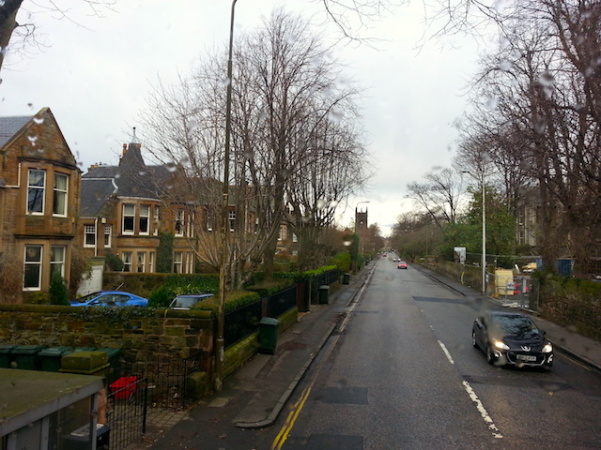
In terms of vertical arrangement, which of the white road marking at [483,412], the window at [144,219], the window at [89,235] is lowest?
the white road marking at [483,412]

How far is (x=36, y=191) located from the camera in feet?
71.2

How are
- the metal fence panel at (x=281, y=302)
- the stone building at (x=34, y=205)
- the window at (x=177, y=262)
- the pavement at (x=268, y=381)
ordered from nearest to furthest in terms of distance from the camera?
the pavement at (x=268, y=381)
the metal fence panel at (x=281, y=302)
the stone building at (x=34, y=205)
the window at (x=177, y=262)

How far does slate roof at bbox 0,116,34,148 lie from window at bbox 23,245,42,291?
4.86m

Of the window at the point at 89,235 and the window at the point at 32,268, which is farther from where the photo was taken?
the window at the point at 89,235

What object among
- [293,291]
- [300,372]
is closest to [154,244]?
[293,291]

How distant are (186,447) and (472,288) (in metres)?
37.0

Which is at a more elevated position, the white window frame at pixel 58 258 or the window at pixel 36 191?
the window at pixel 36 191

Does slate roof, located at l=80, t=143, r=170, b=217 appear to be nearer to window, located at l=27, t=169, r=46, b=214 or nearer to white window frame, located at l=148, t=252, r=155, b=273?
white window frame, located at l=148, t=252, r=155, b=273

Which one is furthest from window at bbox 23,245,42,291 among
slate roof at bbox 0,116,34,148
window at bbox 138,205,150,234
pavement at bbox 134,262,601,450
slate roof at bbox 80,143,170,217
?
window at bbox 138,205,150,234

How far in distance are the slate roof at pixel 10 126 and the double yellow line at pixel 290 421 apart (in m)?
18.6

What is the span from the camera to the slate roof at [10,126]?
71.3ft

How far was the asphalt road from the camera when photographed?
301 inches

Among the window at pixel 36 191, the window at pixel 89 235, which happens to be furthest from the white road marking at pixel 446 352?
the window at pixel 89 235

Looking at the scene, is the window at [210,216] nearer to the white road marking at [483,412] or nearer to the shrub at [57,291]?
the white road marking at [483,412]
